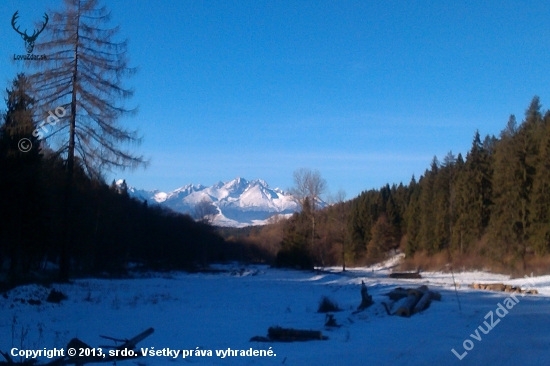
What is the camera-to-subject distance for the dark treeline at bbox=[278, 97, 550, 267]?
36.5m

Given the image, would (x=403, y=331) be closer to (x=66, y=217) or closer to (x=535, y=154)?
(x=66, y=217)

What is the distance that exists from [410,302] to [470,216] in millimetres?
39303

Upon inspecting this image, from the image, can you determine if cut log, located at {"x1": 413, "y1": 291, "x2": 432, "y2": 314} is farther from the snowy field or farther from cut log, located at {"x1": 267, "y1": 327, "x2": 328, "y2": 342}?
cut log, located at {"x1": 267, "y1": 327, "x2": 328, "y2": 342}

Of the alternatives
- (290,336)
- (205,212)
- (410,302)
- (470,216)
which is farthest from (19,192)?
(205,212)

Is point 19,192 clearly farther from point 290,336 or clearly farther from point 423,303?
point 423,303

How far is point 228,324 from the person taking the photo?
38.9 feet

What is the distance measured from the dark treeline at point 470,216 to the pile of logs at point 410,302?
25.5m

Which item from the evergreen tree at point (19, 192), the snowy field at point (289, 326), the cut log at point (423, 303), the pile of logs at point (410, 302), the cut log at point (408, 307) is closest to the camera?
the snowy field at point (289, 326)

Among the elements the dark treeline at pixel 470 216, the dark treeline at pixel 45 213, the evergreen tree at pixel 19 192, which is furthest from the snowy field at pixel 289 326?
the dark treeline at pixel 470 216

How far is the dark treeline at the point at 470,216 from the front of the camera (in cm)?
3647

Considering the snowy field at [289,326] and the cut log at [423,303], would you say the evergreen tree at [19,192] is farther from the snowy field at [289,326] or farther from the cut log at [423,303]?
the cut log at [423,303]

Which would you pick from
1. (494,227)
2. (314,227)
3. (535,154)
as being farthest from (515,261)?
(314,227)

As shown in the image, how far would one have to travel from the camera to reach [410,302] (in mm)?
12758

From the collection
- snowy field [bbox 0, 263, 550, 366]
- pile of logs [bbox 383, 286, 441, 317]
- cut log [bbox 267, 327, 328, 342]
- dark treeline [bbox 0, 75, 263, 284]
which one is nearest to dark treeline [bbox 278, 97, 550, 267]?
dark treeline [bbox 0, 75, 263, 284]
